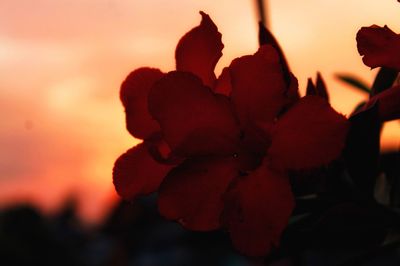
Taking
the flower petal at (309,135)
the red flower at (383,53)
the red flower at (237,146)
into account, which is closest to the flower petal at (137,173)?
the red flower at (237,146)

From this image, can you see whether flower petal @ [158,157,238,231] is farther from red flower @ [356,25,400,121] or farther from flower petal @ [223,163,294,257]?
red flower @ [356,25,400,121]

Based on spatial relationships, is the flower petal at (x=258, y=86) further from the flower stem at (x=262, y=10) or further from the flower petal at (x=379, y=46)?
the flower stem at (x=262, y=10)

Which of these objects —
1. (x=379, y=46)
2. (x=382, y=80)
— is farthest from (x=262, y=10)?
(x=379, y=46)

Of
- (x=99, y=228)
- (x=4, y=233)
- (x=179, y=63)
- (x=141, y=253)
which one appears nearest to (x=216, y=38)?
(x=179, y=63)

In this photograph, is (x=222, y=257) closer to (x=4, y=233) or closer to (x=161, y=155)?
(x=4, y=233)

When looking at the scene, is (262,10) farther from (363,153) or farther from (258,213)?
(258,213)
